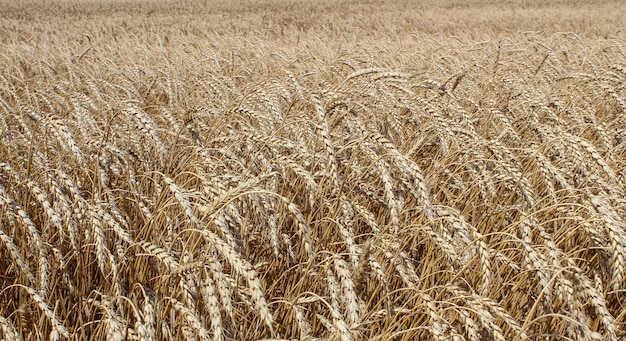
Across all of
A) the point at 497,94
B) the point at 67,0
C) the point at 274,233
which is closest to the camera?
the point at 274,233

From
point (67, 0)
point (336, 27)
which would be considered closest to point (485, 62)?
point (336, 27)

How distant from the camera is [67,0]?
1959 cm

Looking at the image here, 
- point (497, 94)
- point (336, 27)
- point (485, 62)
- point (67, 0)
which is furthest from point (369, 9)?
point (497, 94)

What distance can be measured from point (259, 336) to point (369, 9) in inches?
769

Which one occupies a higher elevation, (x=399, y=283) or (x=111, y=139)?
→ (x=111, y=139)

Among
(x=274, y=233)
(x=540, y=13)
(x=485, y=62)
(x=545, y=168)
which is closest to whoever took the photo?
(x=274, y=233)

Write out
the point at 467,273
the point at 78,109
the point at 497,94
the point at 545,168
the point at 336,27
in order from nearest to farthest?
the point at 467,273, the point at 545,168, the point at 78,109, the point at 497,94, the point at 336,27

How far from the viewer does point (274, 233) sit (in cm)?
152

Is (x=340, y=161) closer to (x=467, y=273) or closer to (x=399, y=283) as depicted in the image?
(x=399, y=283)

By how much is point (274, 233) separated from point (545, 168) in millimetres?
1075

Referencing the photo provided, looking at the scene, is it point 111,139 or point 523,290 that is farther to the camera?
point 111,139

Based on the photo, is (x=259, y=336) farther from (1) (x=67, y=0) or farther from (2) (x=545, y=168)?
(1) (x=67, y=0)

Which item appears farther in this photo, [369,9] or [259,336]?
[369,9]

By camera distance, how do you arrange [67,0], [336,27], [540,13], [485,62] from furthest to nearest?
[67,0] < [540,13] < [336,27] < [485,62]
